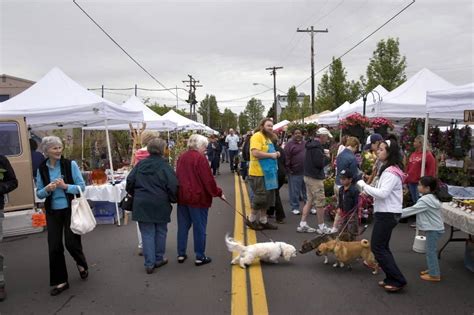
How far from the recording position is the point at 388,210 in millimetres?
4414

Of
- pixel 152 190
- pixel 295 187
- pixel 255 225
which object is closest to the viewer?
pixel 152 190

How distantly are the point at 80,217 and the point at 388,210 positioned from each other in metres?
3.46

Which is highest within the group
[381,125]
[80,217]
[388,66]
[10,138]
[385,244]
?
[388,66]

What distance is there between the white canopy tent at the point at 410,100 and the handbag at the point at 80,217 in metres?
6.87

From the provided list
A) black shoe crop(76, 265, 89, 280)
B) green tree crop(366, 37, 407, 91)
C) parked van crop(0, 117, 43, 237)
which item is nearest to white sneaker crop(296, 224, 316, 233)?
black shoe crop(76, 265, 89, 280)

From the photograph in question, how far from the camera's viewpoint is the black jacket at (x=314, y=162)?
23.1ft

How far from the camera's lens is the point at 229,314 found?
394cm

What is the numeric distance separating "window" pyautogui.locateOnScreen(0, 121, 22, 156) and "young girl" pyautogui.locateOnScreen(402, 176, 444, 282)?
23.1ft

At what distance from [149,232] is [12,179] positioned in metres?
1.75

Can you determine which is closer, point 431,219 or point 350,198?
point 431,219

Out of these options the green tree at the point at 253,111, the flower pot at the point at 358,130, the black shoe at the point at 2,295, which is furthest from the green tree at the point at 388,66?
the green tree at the point at 253,111

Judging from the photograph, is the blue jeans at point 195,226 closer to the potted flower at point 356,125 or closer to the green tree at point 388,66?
the potted flower at point 356,125

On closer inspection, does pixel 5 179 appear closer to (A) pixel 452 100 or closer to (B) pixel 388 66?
(A) pixel 452 100

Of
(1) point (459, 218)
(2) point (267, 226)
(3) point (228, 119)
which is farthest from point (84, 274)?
(3) point (228, 119)
